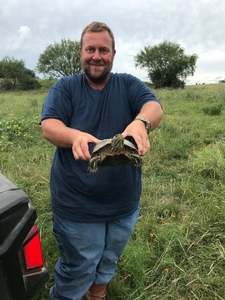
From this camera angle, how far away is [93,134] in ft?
6.91

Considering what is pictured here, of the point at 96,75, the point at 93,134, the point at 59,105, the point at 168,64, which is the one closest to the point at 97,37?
the point at 96,75

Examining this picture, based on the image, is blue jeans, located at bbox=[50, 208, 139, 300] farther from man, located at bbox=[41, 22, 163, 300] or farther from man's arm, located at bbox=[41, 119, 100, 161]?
man's arm, located at bbox=[41, 119, 100, 161]

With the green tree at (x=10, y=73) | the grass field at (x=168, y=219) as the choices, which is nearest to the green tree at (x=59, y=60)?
the green tree at (x=10, y=73)

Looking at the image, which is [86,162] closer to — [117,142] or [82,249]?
[117,142]

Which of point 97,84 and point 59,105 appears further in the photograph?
point 97,84

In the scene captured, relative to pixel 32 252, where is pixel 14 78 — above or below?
above

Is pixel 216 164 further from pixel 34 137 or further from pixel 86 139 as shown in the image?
pixel 34 137

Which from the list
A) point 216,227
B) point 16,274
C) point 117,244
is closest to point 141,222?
point 216,227

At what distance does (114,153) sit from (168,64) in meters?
45.4

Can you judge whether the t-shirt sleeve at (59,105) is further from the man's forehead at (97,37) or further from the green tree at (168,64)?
the green tree at (168,64)

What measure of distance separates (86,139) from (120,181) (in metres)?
0.60

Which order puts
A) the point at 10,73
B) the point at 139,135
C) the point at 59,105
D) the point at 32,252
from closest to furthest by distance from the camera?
the point at 32,252 < the point at 139,135 < the point at 59,105 < the point at 10,73

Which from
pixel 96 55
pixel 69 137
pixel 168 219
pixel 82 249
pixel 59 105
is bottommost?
pixel 168 219

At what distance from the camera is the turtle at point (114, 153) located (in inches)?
68.2
